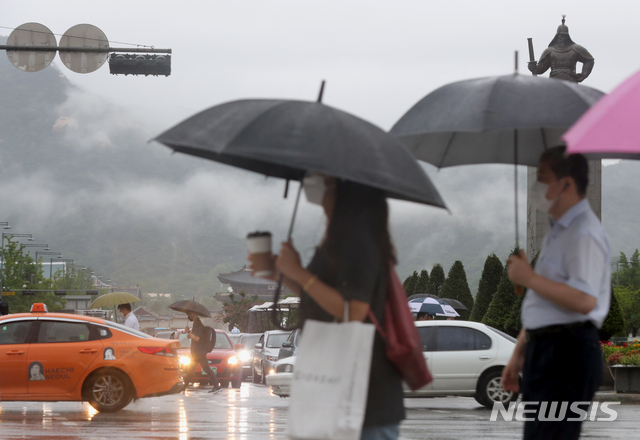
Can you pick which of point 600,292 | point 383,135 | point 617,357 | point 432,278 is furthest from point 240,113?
point 432,278

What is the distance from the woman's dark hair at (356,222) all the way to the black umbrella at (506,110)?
1.17 metres

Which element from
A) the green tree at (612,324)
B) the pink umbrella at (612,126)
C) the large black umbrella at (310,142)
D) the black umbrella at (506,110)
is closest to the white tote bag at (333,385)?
the large black umbrella at (310,142)

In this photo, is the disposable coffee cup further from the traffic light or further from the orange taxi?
the traffic light

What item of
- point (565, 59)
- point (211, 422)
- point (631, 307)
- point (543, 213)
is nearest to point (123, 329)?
point (211, 422)

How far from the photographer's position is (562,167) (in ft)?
12.9

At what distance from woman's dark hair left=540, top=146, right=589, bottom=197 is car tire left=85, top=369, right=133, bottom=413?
1024 centimetres

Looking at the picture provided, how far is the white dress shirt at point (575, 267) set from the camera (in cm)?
371

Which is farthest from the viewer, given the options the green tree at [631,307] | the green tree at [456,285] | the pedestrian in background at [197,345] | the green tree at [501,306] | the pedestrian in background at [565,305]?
the green tree at [631,307]

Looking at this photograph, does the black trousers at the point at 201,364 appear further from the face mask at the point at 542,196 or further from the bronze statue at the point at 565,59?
the bronze statue at the point at 565,59

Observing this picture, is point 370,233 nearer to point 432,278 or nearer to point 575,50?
point 575,50

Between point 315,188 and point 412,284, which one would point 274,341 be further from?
point 412,284

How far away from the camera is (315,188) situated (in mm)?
3475

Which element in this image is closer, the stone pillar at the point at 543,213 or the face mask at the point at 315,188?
the face mask at the point at 315,188

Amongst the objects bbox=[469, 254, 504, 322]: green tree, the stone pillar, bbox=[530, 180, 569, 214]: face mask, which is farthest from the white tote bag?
bbox=[469, 254, 504, 322]: green tree
